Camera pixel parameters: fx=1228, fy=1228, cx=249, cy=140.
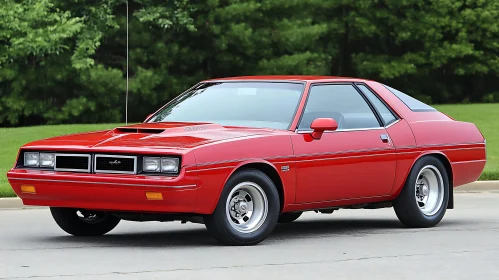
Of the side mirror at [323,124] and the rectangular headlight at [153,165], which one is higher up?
the side mirror at [323,124]

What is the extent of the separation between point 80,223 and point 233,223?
1.71 m

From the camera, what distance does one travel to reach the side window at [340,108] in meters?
11.3

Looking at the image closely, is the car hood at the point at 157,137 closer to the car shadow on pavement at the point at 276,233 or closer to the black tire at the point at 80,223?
the black tire at the point at 80,223

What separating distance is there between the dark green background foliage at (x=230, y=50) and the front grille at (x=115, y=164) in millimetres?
23129

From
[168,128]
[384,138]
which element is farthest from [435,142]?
[168,128]

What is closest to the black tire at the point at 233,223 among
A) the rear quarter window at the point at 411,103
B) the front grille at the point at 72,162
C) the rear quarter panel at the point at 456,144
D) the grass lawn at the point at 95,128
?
the front grille at the point at 72,162

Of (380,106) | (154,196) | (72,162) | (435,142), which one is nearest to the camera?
(154,196)

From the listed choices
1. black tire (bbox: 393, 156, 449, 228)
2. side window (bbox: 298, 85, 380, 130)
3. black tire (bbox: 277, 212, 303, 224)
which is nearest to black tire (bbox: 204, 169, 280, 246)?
side window (bbox: 298, 85, 380, 130)

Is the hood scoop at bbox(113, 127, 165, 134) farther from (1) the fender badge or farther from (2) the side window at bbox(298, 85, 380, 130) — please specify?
(2) the side window at bbox(298, 85, 380, 130)

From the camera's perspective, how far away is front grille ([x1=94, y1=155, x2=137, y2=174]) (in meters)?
10.0

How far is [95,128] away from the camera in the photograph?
31.9m

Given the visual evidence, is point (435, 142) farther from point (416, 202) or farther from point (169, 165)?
point (169, 165)

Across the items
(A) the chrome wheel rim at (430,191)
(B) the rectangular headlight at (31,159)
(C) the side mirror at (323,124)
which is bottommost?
(A) the chrome wheel rim at (430,191)

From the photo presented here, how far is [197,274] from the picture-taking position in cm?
870
